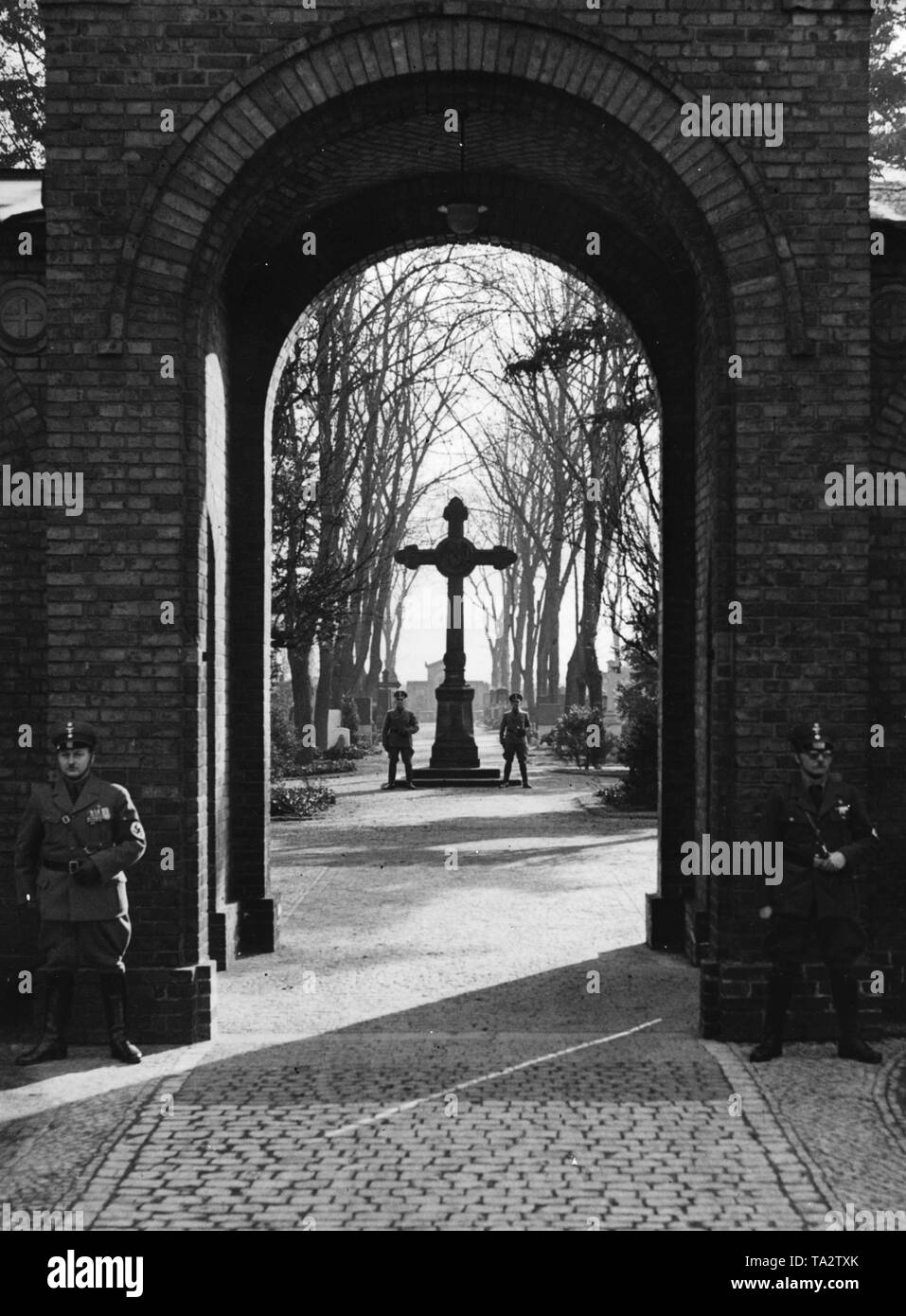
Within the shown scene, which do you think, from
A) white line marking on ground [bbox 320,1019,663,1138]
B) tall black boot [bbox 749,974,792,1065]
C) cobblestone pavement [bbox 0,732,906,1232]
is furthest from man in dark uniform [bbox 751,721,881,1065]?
white line marking on ground [bbox 320,1019,663,1138]

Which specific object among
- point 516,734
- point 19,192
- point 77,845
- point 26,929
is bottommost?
point 26,929

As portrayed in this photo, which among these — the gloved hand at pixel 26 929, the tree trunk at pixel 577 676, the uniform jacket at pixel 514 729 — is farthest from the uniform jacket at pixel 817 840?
the tree trunk at pixel 577 676

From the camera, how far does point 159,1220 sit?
4.46 meters

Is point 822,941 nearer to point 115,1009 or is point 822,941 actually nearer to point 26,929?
point 115,1009

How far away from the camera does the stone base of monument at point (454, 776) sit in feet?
75.5

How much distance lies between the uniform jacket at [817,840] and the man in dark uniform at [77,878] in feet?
10.6

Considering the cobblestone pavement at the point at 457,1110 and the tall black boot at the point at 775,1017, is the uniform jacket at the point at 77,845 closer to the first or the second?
the cobblestone pavement at the point at 457,1110

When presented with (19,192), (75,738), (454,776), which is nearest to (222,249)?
(19,192)

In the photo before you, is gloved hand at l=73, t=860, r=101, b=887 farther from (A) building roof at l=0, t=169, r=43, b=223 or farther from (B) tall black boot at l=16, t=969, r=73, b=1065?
(A) building roof at l=0, t=169, r=43, b=223

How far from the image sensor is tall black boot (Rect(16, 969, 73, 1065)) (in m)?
6.39

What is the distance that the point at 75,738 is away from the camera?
643 cm

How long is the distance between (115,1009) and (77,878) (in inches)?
28.3

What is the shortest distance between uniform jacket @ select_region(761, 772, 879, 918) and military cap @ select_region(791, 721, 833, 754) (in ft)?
0.66

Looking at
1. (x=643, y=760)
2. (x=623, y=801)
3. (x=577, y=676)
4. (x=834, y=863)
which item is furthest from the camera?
(x=577, y=676)
